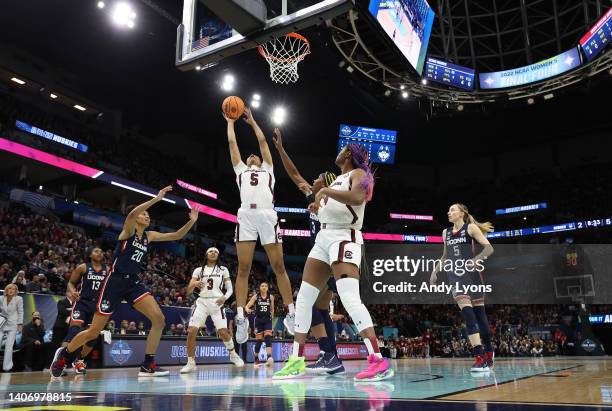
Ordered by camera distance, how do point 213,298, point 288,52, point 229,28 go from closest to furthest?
point 229,28 < point 213,298 < point 288,52

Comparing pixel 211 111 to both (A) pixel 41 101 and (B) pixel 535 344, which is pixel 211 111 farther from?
(B) pixel 535 344

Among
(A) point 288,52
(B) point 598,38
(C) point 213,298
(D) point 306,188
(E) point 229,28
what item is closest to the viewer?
(D) point 306,188

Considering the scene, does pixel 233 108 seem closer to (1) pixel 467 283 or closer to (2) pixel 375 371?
(2) pixel 375 371

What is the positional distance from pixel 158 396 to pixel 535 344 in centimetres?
2223

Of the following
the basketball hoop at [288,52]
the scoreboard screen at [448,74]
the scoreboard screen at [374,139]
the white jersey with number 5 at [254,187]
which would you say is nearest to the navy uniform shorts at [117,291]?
the white jersey with number 5 at [254,187]

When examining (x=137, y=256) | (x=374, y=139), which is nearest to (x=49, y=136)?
(x=374, y=139)

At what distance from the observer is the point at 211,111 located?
99.7ft

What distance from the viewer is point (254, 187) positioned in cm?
653

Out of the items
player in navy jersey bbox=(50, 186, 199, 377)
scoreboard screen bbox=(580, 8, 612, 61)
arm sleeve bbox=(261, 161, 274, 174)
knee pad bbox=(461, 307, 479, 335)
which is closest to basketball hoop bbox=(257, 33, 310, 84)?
arm sleeve bbox=(261, 161, 274, 174)

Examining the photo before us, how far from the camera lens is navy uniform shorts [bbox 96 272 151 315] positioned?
5973 mm

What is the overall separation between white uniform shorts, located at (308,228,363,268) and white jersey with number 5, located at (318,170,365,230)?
8 centimetres

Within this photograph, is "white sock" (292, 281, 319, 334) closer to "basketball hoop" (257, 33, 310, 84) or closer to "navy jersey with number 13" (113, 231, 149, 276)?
"navy jersey with number 13" (113, 231, 149, 276)

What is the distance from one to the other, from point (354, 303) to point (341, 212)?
2.85ft

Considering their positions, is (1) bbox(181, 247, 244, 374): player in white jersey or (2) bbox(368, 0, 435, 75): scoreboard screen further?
(2) bbox(368, 0, 435, 75): scoreboard screen
